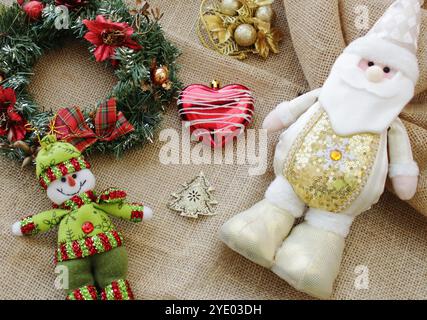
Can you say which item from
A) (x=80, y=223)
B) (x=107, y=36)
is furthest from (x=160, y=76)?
(x=80, y=223)

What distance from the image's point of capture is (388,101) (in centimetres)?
119

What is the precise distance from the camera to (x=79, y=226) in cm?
119

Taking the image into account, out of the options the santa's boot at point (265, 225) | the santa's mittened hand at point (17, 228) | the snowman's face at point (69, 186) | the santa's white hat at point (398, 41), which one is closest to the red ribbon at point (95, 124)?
the snowman's face at point (69, 186)

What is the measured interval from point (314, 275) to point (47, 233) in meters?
0.61

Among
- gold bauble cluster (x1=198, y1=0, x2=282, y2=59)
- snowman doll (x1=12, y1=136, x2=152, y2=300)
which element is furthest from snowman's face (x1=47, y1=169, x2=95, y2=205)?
gold bauble cluster (x1=198, y1=0, x2=282, y2=59)

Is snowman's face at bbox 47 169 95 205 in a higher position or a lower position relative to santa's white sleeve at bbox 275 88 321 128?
lower

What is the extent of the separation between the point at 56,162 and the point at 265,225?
1.54 ft

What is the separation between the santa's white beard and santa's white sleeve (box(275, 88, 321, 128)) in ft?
0.31

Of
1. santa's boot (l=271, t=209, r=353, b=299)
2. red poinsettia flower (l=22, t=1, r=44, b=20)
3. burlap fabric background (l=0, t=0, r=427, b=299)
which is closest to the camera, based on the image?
santa's boot (l=271, t=209, r=353, b=299)

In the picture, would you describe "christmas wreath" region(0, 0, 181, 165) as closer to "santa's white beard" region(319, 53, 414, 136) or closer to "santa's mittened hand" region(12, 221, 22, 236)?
"santa's mittened hand" region(12, 221, 22, 236)

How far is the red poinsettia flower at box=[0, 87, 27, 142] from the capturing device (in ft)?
4.26

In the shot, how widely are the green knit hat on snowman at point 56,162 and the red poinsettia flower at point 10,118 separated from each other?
107 mm

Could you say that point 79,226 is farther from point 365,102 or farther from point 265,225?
point 365,102
